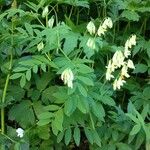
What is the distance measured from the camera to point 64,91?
1.86 meters

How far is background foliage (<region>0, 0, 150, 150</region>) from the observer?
6.06ft

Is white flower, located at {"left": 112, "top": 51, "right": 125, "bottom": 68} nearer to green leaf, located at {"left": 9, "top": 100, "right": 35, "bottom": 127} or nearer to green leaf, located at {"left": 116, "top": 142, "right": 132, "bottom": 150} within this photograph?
green leaf, located at {"left": 116, "top": 142, "right": 132, "bottom": 150}

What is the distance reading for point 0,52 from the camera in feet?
6.88

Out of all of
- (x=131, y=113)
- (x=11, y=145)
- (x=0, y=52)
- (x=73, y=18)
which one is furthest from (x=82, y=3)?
(x=11, y=145)

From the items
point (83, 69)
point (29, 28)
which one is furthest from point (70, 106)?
point (29, 28)

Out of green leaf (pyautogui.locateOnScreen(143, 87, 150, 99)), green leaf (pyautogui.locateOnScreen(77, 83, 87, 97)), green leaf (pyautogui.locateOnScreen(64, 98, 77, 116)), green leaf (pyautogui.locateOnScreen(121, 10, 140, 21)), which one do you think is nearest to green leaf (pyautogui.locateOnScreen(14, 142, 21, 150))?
green leaf (pyautogui.locateOnScreen(64, 98, 77, 116))

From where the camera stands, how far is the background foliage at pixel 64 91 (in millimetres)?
1848

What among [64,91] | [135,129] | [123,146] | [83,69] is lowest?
[123,146]

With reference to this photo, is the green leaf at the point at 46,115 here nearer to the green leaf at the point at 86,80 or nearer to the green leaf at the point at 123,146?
the green leaf at the point at 86,80

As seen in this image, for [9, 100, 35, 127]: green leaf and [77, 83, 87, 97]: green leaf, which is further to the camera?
[9, 100, 35, 127]: green leaf

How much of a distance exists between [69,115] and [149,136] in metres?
0.35

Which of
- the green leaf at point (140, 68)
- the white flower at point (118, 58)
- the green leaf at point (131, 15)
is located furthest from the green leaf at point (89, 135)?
the green leaf at point (131, 15)

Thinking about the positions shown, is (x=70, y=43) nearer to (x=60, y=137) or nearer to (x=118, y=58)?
(x=118, y=58)

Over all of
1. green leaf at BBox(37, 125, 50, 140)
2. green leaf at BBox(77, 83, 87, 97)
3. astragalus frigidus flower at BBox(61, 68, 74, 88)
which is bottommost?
green leaf at BBox(37, 125, 50, 140)
